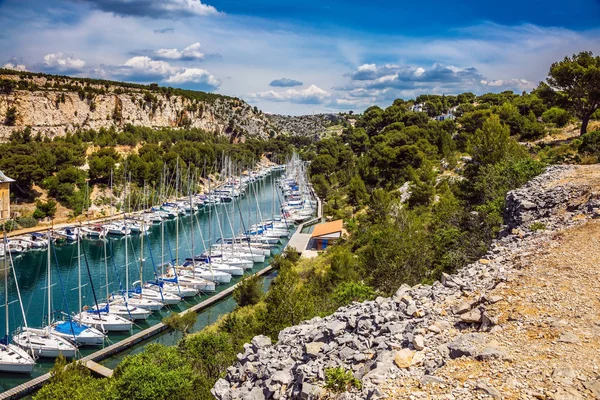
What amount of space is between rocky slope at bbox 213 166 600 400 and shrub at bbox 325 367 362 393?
0.16 metres

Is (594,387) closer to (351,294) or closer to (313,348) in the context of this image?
(313,348)

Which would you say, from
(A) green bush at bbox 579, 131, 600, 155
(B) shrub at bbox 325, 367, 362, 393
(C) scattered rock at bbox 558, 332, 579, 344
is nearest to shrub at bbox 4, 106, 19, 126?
(A) green bush at bbox 579, 131, 600, 155

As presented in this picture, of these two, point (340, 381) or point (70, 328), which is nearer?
point (340, 381)

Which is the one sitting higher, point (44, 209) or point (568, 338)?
point (568, 338)

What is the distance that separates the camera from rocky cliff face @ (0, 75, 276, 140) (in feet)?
265

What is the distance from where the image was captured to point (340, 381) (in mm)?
8430

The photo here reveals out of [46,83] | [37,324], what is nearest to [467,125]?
[37,324]

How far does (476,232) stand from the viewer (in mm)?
21734

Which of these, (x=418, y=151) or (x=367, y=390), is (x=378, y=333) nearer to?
(x=367, y=390)

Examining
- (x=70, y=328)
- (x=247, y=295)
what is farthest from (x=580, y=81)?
(x=70, y=328)

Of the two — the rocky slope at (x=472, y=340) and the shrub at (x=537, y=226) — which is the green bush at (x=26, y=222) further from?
the shrub at (x=537, y=226)

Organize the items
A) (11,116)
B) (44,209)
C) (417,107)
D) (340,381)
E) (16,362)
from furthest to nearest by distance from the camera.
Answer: (417,107)
(11,116)
(44,209)
(16,362)
(340,381)

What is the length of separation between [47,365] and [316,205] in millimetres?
47283

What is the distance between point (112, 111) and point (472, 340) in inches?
4154
